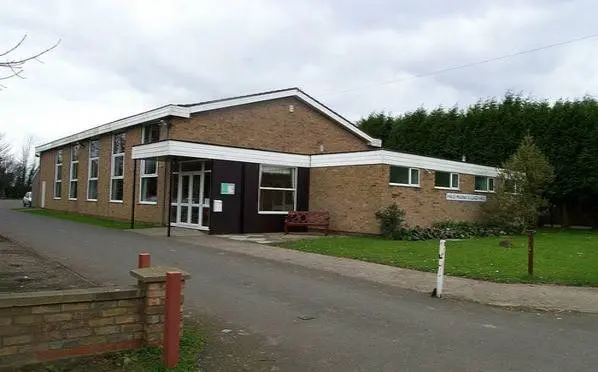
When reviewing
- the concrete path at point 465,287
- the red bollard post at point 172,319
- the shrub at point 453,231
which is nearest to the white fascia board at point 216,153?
the shrub at point 453,231

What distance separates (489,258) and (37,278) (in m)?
10.7

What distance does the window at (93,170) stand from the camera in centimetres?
3256

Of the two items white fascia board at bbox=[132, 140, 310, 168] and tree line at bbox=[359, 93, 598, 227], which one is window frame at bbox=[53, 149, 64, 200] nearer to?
white fascia board at bbox=[132, 140, 310, 168]

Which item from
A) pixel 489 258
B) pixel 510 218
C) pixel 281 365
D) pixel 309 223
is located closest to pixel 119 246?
pixel 309 223

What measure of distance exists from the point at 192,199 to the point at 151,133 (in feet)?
16.1

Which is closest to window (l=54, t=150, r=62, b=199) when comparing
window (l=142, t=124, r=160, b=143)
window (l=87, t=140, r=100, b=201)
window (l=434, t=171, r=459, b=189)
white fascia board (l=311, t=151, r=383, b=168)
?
window (l=87, t=140, r=100, b=201)

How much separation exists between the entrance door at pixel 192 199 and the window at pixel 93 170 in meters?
10.3

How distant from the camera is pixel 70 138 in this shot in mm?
36562

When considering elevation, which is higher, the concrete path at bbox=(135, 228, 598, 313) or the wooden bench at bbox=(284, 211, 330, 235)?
the wooden bench at bbox=(284, 211, 330, 235)

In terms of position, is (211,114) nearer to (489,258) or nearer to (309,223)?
(309,223)

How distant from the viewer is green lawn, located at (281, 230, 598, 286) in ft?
39.5

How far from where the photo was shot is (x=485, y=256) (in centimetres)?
1503

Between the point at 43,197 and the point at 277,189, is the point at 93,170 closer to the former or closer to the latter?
the point at 43,197

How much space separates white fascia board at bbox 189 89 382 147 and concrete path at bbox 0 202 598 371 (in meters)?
12.5
